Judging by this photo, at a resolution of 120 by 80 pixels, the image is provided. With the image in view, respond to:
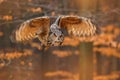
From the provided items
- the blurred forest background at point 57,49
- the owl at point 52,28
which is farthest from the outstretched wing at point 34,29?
the blurred forest background at point 57,49

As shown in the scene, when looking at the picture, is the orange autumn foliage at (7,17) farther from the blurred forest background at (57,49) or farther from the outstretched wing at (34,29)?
the outstretched wing at (34,29)

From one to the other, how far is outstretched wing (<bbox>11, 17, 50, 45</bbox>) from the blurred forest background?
2441mm

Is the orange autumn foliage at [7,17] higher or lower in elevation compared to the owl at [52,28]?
lower

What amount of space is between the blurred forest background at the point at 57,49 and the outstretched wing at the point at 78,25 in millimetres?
2347

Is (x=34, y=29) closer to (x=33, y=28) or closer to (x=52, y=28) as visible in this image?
(x=33, y=28)

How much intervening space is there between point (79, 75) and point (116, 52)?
0.73m

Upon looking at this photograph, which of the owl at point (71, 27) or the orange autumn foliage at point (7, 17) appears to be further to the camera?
the orange autumn foliage at point (7, 17)

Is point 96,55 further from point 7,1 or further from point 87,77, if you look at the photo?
point 7,1

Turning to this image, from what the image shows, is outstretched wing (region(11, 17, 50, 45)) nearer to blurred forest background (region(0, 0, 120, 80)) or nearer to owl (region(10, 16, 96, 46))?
owl (region(10, 16, 96, 46))

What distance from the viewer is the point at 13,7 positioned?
425 centimetres

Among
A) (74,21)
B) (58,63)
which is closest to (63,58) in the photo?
(58,63)

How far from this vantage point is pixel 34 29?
5.41 feet

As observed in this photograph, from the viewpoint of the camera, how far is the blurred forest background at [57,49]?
14.0ft

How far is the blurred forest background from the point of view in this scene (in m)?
4.27
